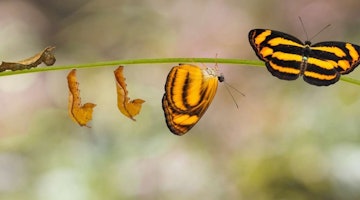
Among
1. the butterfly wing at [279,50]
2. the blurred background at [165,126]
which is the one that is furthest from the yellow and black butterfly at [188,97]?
the blurred background at [165,126]

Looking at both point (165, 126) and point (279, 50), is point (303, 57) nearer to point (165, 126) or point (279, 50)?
point (279, 50)

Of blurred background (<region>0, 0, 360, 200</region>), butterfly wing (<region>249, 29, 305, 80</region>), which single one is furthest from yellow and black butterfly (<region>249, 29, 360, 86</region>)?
blurred background (<region>0, 0, 360, 200</region>)

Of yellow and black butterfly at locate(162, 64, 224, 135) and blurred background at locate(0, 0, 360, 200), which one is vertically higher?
blurred background at locate(0, 0, 360, 200)

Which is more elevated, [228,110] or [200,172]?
[228,110]

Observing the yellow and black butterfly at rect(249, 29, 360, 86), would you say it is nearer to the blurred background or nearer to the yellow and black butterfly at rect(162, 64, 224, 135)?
the yellow and black butterfly at rect(162, 64, 224, 135)

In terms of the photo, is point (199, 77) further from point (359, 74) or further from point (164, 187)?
point (359, 74)

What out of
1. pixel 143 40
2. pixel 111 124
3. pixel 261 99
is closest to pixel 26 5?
pixel 143 40

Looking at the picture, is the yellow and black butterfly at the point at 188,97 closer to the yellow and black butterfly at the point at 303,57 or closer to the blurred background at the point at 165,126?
the yellow and black butterfly at the point at 303,57

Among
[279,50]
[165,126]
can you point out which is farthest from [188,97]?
[165,126]
